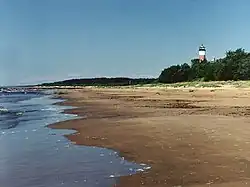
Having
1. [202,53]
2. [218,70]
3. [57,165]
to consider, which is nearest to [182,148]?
[57,165]

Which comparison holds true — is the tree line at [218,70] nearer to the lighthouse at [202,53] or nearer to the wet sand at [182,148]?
the lighthouse at [202,53]

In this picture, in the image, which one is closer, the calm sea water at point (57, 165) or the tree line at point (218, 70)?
the calm sea water at point (57, 165)

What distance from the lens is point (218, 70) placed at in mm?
73938

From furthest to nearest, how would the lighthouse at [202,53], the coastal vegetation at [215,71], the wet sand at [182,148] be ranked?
the lighthouse at [202,53]
the coastal vegetation at [215,71]
the wet sand at [182,148]

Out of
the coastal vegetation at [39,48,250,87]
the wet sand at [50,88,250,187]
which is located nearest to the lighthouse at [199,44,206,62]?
the coastal vegetation at [39,48,250,87]

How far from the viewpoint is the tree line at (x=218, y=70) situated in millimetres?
69950

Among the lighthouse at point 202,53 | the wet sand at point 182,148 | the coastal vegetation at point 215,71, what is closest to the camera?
the wet sand at point 182,148

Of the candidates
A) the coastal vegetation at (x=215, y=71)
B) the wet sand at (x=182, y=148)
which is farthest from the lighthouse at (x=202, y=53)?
the wet sand at (x=182, y=148)

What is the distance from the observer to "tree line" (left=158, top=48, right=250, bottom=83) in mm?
69950

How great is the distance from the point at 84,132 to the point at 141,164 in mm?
5715

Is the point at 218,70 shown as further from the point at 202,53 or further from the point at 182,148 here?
the point at 182,148

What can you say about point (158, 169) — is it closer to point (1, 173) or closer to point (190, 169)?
point (190, 169)

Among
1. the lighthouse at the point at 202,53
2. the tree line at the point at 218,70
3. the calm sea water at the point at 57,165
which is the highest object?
the lighthouse at the point at 202,53

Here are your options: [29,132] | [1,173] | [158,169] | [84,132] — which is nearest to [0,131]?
[29,132]
